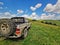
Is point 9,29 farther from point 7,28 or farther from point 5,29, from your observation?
point 5,29

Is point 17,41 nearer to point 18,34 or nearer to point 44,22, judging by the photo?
point 18,34

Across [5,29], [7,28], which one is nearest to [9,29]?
[7,28]

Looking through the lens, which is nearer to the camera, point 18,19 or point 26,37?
point 26,37

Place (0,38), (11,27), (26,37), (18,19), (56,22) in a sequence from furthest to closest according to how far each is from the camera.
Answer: (56,22) → (18,19) → (26,37) → (0,38) → (11,27)

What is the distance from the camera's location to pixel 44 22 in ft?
74.7

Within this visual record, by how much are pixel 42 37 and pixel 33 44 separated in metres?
1.94

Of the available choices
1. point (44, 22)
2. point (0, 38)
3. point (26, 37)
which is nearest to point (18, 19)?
point (26, 37)

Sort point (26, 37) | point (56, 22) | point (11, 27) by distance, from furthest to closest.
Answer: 1. point (56, 22)
2. point (26, 37)
3. point (11, 27)

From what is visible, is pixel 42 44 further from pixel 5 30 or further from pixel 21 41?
pixel 5 30

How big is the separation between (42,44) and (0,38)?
8.50 feet

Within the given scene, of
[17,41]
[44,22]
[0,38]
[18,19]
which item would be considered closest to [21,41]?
[17,41]

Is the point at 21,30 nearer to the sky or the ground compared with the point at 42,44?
nearer to the sky

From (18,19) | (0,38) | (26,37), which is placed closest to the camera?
(0,38)

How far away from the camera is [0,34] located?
12.1 m
